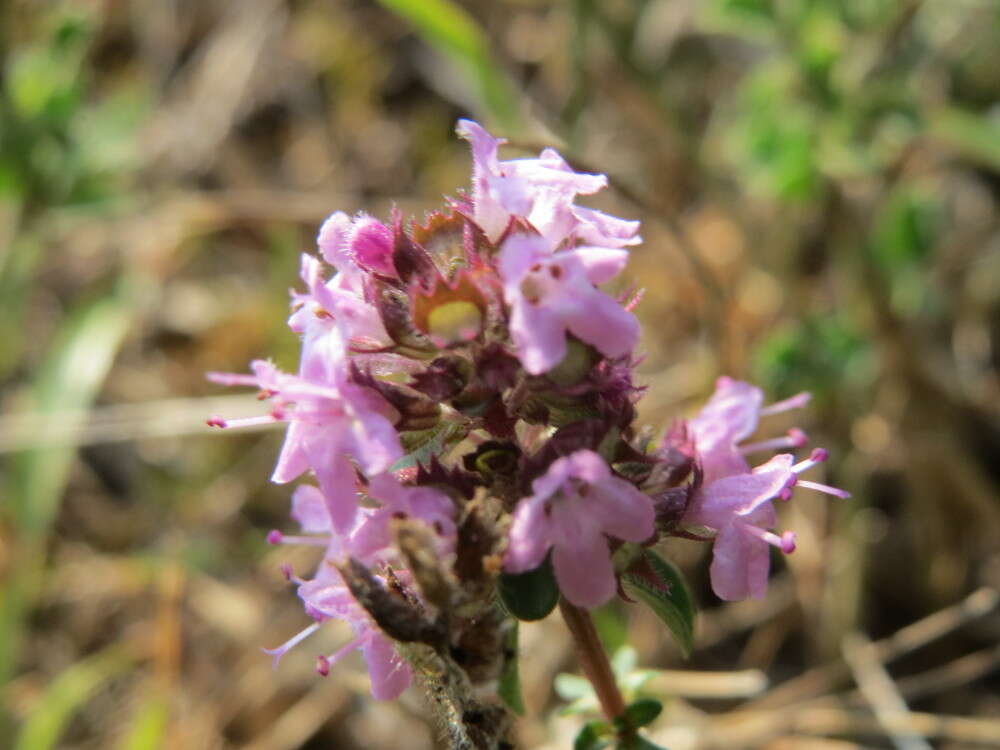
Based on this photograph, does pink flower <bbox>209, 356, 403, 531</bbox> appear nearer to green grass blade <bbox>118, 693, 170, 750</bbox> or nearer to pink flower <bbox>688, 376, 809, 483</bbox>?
pink flower <bbox>688, 376, 809, 483</bbox>

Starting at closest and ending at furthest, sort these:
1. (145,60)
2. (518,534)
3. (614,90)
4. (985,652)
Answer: (518,534), (985,652), (614,90), (145,60)

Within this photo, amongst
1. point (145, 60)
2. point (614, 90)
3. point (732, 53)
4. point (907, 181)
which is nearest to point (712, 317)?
point (907, 181)

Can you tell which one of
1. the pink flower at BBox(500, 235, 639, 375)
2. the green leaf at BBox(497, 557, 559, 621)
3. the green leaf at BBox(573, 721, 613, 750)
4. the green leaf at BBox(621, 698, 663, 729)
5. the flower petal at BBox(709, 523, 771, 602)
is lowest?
the green leaf at BBox(573, 721, 613, 750)

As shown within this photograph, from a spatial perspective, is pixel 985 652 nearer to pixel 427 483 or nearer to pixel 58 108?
pixel 427 483

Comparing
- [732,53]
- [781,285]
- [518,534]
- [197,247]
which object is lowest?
[197,247]

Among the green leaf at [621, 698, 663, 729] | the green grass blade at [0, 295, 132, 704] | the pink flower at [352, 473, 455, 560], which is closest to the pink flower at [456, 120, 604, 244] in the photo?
the pink flower at [352, 473, 455, 560]

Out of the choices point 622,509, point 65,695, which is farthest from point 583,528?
point 65,695

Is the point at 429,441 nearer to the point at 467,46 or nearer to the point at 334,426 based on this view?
the point at 334,426
